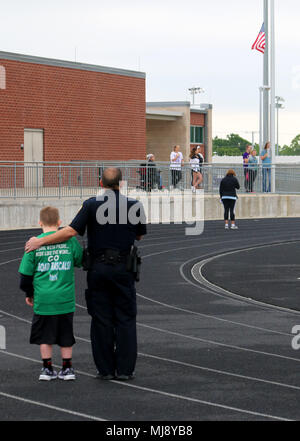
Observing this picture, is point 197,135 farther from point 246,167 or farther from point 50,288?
point 50,288

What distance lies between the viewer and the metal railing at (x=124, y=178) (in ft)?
91.9

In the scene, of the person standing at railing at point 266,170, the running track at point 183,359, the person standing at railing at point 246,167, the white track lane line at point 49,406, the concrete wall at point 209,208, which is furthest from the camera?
the person standing at railing at point 266,170

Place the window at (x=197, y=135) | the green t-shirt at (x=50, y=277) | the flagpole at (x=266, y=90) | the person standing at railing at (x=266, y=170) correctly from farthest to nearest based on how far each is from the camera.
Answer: the window at (x=197, y=135) < the flagpole at (x=266, y=90) < the person standing at railing at (x=266, y=170) < the green t-shirt at (x=50, y=277)

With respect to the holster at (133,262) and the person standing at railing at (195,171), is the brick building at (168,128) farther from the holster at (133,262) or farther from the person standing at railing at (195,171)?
the holster at (133,262)

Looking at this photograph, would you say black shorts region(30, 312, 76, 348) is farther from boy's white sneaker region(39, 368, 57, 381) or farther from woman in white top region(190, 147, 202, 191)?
woman in white top region(190, 147, 202, 191)

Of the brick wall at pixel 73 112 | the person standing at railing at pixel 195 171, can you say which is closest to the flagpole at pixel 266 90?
the person standing at railing at pixel 195 171

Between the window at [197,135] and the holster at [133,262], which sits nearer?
the holster at [133,262]

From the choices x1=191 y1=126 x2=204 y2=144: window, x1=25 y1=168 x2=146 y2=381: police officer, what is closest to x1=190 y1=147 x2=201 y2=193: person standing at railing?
x1=25 y1=168 x2=146 y2=381: police officer

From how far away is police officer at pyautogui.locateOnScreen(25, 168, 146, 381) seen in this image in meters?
7.74

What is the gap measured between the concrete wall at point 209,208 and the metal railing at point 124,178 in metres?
0.28

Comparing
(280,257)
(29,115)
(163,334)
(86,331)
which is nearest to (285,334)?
(163,334)

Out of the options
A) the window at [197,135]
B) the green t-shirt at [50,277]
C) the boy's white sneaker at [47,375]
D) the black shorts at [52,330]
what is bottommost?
the boy's white sneaker at [47,375]

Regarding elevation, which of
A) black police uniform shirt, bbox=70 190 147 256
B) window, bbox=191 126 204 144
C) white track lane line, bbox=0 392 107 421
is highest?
window, bbox=191 126 204 144

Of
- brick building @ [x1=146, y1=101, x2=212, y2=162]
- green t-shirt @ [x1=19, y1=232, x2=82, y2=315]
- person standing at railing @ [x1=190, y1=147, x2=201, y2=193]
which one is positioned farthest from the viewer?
brick building @ [x1=146, y1=101, x2=212, y2=162]
